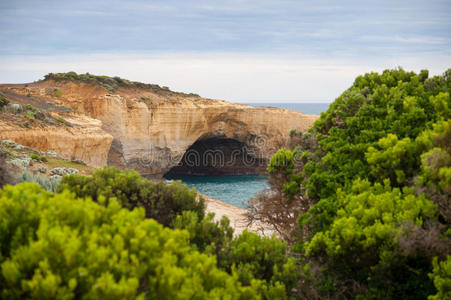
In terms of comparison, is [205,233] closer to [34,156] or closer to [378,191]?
[378,191]

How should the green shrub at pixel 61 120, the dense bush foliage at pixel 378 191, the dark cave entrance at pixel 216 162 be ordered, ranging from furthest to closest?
the dark cave entrance at pixel 216 162, the green shrub at pixel 61 120, the dense bush foliage at pixel 378 191

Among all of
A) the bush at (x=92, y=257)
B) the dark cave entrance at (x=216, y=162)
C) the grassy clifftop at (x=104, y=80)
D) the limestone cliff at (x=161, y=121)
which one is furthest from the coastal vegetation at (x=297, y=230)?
the dark cave entrance at (x=216, y=162)

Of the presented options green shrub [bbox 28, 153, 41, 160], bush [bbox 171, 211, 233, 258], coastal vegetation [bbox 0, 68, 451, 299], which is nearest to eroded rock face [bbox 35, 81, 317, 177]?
green shrub [bbox 28, 153, 41, 160]

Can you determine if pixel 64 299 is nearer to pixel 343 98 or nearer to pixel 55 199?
pixel 55 199

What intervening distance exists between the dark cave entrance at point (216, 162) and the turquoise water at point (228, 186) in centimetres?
157

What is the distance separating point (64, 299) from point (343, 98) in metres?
8.22

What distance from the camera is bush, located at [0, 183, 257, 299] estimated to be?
10.6 feet

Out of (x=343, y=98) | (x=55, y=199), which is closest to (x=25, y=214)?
(x=55, y=199)

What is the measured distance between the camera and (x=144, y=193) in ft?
23.1

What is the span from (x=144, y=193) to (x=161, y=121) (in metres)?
28.8

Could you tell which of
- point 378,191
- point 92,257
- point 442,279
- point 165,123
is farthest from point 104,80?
point 442,279

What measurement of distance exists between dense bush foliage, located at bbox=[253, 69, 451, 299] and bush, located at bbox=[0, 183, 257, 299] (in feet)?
7.83

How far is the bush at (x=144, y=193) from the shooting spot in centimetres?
704

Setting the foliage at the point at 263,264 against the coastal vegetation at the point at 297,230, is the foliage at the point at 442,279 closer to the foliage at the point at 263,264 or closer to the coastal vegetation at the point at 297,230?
the coastal vegetation at the point at 297,230
